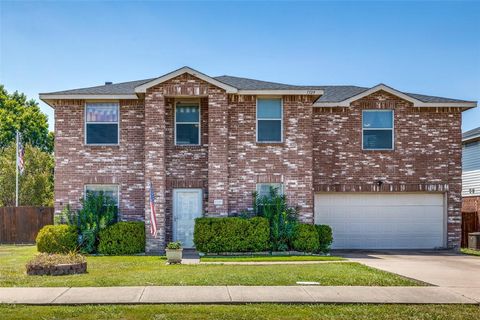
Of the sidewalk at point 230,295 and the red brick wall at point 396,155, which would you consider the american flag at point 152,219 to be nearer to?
the red brick wall at point 396,155

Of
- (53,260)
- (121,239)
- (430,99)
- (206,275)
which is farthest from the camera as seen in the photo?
(430,99)

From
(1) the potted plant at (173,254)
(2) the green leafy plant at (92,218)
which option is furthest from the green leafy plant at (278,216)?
(2) the green leafy plant at (92,218)

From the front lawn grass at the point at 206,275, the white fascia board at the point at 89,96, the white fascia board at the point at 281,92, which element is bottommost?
the front lawn grass at the point at 206,275

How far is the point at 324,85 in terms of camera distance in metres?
27.1

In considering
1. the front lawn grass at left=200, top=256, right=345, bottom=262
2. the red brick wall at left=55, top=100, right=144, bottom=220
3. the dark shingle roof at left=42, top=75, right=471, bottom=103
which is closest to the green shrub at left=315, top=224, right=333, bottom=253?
the front lawn grass at left=200, top=256, right=345, bottom=262

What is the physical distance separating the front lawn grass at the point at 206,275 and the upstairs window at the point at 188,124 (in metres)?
6.17

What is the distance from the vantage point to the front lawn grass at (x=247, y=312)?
9305 millimetres

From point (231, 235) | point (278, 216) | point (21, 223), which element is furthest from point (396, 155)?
point (21, 223)

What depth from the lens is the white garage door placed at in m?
22.8

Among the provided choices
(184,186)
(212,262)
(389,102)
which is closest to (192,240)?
(184,186)

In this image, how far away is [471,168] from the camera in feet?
94.1

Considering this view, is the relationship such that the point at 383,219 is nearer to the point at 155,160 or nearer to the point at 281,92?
the point at 281,92

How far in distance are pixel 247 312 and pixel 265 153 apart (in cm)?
1211

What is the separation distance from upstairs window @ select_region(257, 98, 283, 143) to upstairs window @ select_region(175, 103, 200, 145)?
7.25 ft
